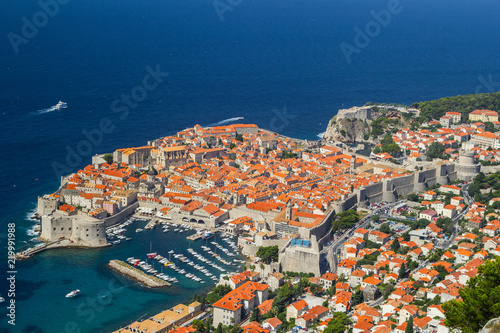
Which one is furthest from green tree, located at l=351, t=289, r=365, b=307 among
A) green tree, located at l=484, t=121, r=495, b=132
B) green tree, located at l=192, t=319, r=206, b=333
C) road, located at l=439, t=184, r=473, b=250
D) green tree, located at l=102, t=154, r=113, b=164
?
green tree, located at l=484, t=121, r=495, b=132

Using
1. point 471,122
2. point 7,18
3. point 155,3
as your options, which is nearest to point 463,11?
point 155,3

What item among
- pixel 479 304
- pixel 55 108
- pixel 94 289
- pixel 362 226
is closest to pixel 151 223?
pixel 94 289

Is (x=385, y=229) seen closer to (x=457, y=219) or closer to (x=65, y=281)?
(x=457, y=219)

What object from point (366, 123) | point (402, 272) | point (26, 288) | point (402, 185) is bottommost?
point (26, 288)

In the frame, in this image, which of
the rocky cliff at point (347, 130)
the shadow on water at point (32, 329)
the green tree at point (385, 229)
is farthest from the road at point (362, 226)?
the rocky cliff at point (347, 130)

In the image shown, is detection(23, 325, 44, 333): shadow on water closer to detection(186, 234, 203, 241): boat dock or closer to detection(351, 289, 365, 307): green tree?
detection(186, 234, 203, 241): boat dock

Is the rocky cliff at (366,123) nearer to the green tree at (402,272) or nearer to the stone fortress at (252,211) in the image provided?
the stone fortress at (252,211)
